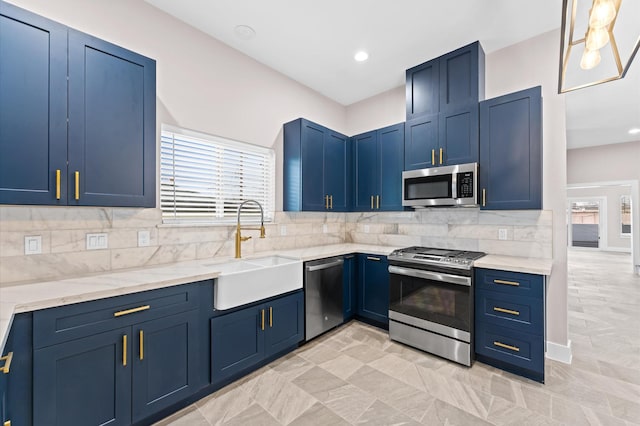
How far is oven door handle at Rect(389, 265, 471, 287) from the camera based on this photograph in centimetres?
246

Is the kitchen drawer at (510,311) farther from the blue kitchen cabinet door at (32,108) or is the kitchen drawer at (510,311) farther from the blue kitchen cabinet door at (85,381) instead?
the blue kitchen cabinet door at (32,108)

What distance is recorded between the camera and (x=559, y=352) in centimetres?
258

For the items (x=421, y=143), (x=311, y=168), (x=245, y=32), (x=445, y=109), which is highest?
(x=245, y=32)

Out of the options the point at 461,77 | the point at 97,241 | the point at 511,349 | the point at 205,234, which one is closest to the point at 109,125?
the point at 97,241

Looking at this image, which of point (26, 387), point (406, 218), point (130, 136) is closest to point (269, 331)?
point (26, 387)

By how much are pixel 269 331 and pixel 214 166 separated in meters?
1.68

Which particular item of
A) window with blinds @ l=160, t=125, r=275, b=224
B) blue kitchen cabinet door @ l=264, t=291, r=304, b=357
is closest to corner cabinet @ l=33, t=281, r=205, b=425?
blue kitchen cabinet door @ l=264, t=291, r=304, b=357

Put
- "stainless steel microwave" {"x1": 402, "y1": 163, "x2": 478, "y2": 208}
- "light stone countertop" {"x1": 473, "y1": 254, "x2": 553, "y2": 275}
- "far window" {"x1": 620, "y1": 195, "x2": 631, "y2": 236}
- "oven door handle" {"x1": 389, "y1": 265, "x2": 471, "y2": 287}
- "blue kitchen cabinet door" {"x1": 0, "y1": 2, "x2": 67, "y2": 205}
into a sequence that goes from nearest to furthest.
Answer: "blue kitchen cabinet door" {"x1": 0, "y1": 2, "x2": 67, "y2": 205} < "light stone countertop" {"x1": 473, "y1": 254, "x2": 553, "y2": 275} < "oven door handle" {"x1": 389, "y1": 265, "x2": 471, "y2": 287} < "stainless steel microwave" {"x1": 402, "y1": 163, "x2": 478, "y2": 208} < "far window" {"x1": 620, "y1": 195, "x2": 631, "y2": 236}

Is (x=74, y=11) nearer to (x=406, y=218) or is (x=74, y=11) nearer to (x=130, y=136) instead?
(x=130, y=136)

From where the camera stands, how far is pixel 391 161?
3.46m

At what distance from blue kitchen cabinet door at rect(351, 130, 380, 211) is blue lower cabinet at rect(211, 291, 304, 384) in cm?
164

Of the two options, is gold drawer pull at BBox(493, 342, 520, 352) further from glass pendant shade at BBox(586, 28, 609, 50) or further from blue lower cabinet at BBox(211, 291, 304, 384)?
glass pendant shade at BBox(586, 28, 609, 50)

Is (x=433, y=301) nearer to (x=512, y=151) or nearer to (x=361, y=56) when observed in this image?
(x=512, y=151)

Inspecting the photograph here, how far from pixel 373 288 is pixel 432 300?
76 centimetres
